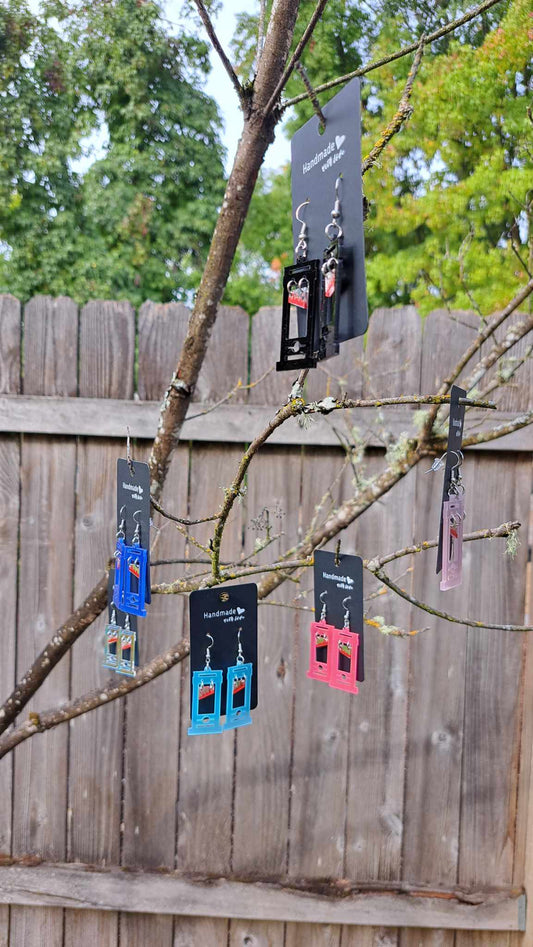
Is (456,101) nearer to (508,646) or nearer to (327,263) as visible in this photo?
(508,646)

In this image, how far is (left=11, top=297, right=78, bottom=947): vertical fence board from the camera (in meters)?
1.70

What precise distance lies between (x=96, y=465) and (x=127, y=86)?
241cm

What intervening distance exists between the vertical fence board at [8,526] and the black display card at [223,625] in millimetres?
959

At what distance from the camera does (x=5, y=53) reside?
299cm

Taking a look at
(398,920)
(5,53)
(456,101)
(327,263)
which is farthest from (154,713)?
(5,53)

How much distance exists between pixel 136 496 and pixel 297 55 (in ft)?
1.96

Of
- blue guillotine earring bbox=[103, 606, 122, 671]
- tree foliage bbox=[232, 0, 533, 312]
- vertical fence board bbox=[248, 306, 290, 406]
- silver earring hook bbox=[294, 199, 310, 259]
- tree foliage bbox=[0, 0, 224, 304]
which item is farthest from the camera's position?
tree foliage bbox=[0, 0, 224, 304]

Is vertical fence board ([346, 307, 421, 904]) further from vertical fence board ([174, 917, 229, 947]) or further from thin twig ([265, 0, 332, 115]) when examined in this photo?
thin twig ([265, 0, 332, 115])

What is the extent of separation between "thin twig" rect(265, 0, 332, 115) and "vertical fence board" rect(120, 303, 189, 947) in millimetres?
748

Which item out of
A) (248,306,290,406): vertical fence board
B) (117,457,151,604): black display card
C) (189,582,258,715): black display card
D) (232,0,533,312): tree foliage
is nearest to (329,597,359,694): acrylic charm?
(189,582,258,715): black display card

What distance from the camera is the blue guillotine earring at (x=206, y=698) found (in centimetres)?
93

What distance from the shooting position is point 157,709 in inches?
68.7

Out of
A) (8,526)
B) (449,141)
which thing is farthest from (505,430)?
(449,141)

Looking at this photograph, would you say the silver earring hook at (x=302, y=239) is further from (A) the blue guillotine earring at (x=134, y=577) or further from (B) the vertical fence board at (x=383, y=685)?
(B) the vertical fence board at (x=383, y=685)
